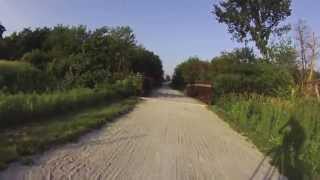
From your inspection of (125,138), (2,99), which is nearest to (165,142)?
(125,138)

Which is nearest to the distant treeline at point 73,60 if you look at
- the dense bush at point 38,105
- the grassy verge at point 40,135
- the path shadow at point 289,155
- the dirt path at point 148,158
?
the dense bush at point 38,105

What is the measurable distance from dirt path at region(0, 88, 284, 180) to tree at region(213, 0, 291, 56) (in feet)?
105

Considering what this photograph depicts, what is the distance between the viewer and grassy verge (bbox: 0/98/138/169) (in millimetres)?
9836

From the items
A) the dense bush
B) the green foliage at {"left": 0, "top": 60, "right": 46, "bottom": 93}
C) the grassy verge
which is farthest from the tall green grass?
the green foliage at {"left": 0, "top": 60, "right": 46, "bottom": 93}

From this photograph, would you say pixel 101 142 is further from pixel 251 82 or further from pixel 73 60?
pixel 73 60

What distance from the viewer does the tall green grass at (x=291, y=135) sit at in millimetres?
11008

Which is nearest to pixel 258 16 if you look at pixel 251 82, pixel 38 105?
pixel 251 82

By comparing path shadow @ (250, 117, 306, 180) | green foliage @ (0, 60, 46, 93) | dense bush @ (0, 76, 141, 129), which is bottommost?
path shadow @ (250, 117, 306, 180)

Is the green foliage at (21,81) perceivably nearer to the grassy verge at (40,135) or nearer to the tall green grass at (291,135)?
the grassy verge at (40,135)

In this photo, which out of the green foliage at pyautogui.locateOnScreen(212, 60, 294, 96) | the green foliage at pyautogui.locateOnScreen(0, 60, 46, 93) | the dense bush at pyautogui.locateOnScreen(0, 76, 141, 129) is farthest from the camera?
the green foliage at pyautogui.locateOnScreen(212, 60, 294, 96)

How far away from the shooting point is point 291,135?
13.0 m

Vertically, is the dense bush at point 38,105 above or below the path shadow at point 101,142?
above

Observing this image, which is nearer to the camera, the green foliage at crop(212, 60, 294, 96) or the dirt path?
the dirt path

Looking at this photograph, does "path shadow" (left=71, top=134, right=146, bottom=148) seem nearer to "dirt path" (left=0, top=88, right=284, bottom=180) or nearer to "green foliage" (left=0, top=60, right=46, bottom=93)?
"dirt path" (left=0, top=88, right=284, bottom=180)
